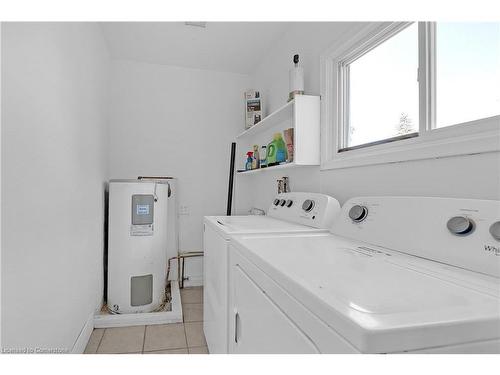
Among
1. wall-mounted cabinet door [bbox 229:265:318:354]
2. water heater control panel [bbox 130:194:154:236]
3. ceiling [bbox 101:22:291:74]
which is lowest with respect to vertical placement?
wall-mounted cabinet door [bbox 229:265:318:354]

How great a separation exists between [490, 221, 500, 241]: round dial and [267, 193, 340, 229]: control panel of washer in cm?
79

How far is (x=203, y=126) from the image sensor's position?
336cm

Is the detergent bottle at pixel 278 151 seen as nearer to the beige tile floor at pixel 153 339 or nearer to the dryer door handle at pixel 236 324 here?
the dryer door handle at pixel 236 324

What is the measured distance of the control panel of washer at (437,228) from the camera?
805mm

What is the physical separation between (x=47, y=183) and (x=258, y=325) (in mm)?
1121

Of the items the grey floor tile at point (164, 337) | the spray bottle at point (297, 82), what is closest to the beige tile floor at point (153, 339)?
the grey floor tile at point (164, 337)

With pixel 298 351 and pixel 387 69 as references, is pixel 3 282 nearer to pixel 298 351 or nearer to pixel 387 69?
pixel 298 351

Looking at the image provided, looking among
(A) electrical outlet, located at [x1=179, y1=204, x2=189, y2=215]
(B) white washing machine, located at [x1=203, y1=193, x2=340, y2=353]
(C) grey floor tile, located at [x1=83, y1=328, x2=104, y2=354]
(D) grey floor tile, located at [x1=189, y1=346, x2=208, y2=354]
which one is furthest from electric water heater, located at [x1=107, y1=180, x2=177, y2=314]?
(B) white washing machine, located at [x1=203, y1=193, x2=340, y2=353]

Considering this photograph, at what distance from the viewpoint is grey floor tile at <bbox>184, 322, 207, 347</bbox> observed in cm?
212

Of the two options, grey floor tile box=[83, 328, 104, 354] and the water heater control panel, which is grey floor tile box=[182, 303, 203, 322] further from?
the water heater control panel

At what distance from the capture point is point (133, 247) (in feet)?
8.36

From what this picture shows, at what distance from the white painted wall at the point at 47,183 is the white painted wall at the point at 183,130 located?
85 cm

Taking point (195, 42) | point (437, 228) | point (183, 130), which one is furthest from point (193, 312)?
point (195, 42)
